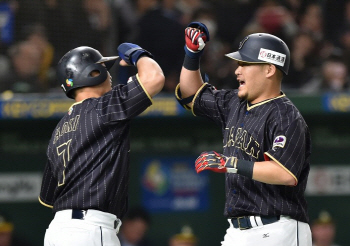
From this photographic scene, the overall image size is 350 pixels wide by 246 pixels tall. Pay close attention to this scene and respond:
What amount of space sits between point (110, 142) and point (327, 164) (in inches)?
153

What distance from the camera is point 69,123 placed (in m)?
4.29

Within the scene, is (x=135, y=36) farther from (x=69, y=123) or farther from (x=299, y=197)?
(x=299, y=197)

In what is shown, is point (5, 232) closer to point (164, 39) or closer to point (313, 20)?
point (164, 39)

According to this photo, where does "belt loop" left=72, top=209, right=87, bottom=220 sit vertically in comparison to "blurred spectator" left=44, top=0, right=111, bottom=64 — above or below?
below

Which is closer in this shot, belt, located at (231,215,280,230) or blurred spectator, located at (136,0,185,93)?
belt, located at (231,215,280,230)

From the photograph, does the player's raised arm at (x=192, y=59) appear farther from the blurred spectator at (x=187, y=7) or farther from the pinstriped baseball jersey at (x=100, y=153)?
the blurred spectator at (x=187, y=7)

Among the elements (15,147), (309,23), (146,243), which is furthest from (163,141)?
(309,23)

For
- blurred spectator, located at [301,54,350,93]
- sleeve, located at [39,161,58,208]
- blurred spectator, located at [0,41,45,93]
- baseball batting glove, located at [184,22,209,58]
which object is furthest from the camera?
blurred spectator, located at [301,54,350,93]

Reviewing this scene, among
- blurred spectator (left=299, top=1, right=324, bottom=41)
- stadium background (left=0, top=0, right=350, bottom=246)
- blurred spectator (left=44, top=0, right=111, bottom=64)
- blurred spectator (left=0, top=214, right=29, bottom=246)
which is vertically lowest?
blurred spectator (left=0, top=214, right=29, bottom=246)

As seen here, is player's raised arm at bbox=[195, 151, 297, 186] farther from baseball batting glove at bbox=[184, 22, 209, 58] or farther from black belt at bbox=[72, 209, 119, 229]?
baseball batting glove at bbox=[184, 22, 209, 58]

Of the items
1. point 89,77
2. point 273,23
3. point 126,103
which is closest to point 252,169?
point 126,103

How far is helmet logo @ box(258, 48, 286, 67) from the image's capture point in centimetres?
414

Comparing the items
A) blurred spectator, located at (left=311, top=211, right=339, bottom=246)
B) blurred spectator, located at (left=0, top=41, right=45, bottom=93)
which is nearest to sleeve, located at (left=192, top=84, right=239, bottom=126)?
blurred spectator, located at (left=0, top=41, right=45, bottom=93)

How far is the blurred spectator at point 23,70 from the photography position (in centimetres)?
691
